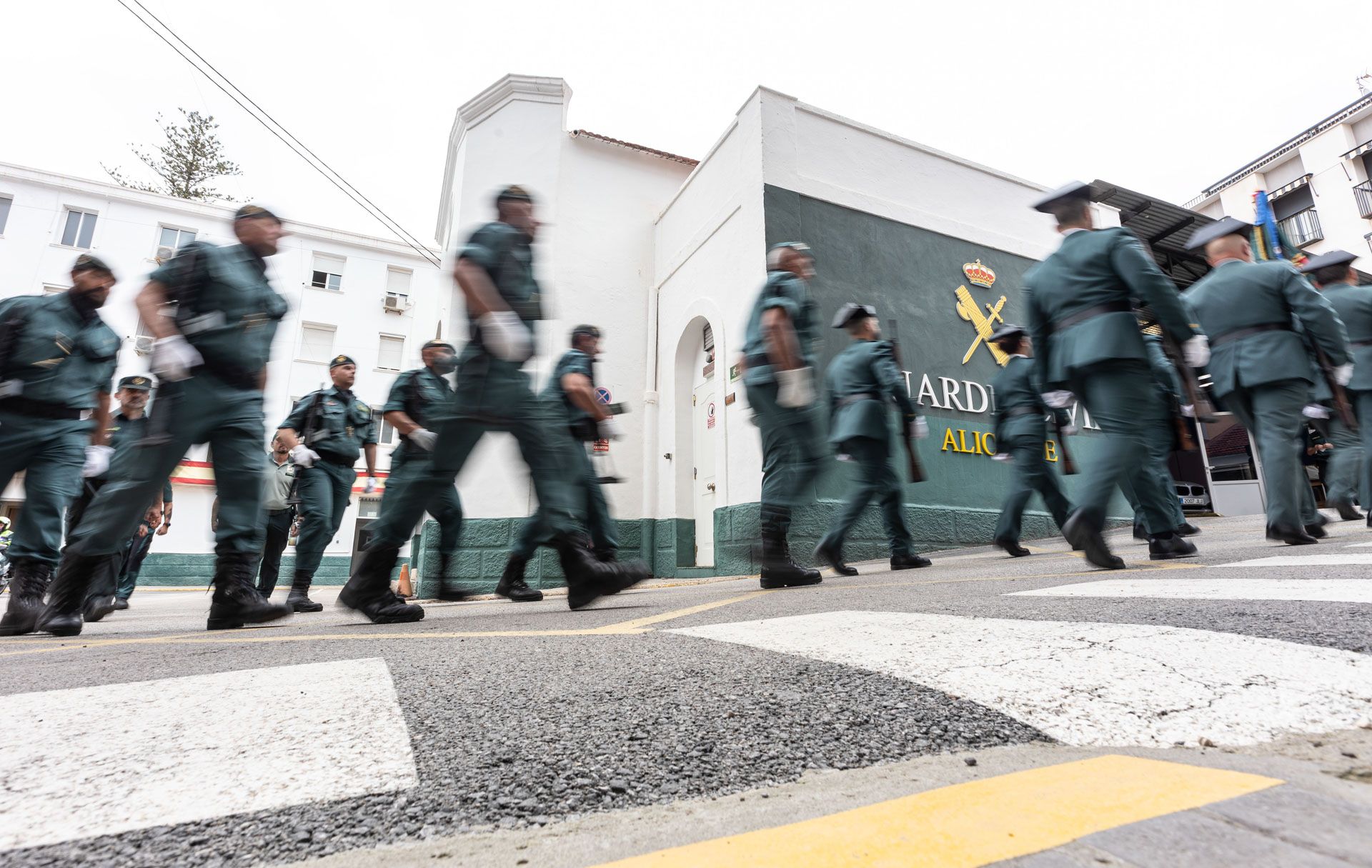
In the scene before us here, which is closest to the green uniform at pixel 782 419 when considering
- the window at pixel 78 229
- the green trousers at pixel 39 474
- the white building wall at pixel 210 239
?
the green trousers at pixel 39 474

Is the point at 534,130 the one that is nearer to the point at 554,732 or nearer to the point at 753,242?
the point at 753,242

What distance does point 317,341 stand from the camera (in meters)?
23.1

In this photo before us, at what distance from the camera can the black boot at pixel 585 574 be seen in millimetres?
3006

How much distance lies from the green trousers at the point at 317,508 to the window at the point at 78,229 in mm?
24032

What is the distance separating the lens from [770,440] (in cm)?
411

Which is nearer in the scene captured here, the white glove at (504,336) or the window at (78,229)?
the white glove at (504,336)

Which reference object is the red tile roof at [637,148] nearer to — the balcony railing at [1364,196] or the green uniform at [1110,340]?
the green uniform at [1110,340]

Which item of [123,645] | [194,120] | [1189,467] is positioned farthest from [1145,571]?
[194,120]

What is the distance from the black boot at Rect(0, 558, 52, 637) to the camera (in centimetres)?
334

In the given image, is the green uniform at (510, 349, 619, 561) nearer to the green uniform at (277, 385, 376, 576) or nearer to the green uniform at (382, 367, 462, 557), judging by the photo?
the green uniform at (382, 367, 462, 557)

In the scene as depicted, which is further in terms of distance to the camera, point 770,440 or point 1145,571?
point 770,440

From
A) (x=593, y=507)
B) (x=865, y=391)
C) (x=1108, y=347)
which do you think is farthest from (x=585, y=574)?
(x=1108, y=347)

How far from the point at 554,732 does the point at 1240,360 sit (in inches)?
179

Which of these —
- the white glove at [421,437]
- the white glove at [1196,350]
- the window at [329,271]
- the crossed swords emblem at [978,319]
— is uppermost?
the window at [329,271]
